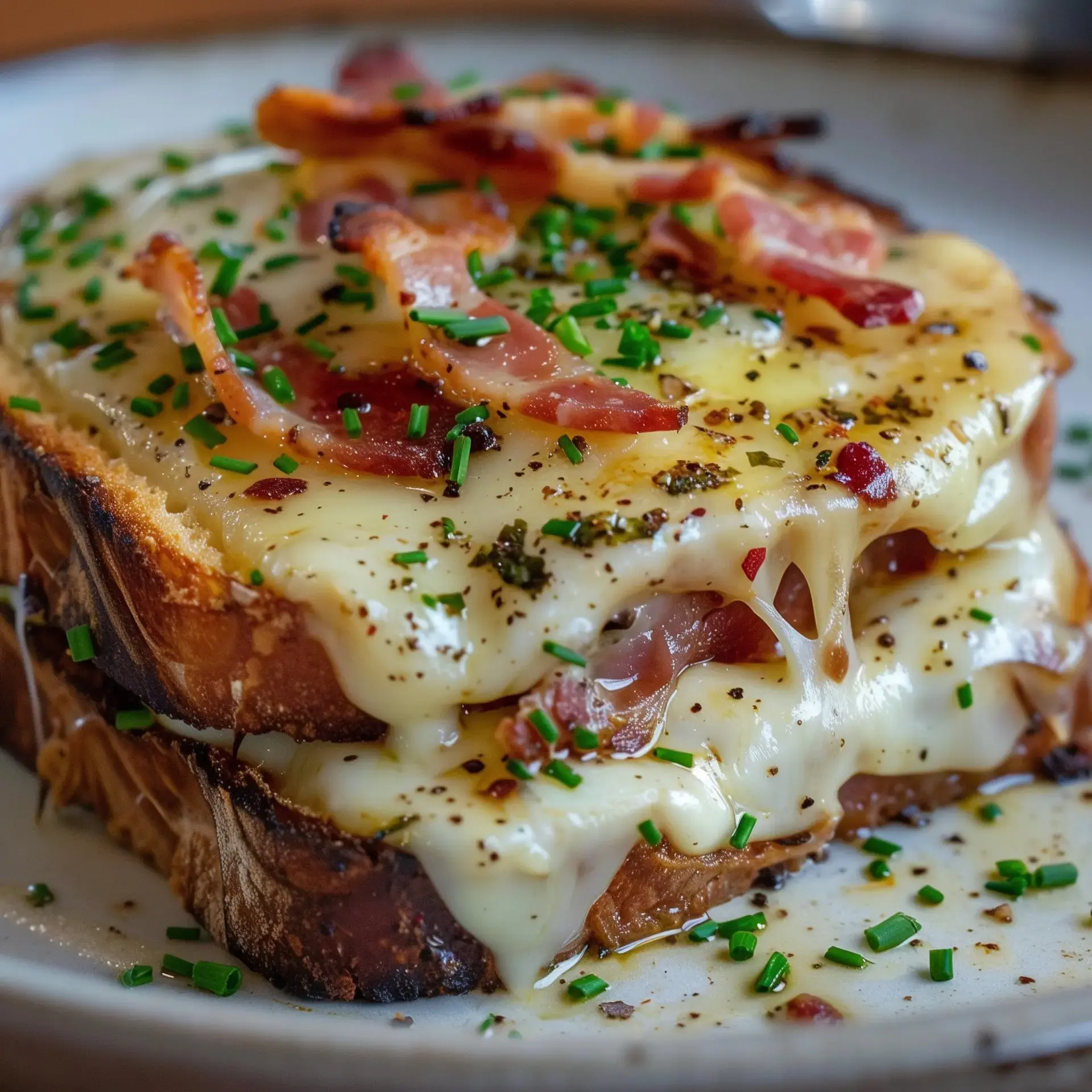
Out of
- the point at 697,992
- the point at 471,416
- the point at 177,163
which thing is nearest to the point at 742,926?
the point at 697,992

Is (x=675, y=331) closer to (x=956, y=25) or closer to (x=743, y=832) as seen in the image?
(x=743, y=832)

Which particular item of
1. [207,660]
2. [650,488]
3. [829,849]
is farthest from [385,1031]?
[829,849]

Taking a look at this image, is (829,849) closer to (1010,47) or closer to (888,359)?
(888,359)

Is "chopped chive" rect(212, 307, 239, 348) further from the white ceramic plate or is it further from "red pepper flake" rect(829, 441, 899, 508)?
"red pepper flake" rect(829, 441, 899, 508)

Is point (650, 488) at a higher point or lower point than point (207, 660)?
higher

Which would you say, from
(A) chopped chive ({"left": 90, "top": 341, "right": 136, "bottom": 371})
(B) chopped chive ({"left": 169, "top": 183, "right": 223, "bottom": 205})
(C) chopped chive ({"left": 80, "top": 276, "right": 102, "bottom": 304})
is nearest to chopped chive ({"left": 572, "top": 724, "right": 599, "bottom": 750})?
(A) chopped chive ({"left": 90, "top": 341, "right": 136, "bottom": 371})

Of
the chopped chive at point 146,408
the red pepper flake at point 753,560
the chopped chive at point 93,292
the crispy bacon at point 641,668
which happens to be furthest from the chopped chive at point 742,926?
the chopped chive at point 93,292
